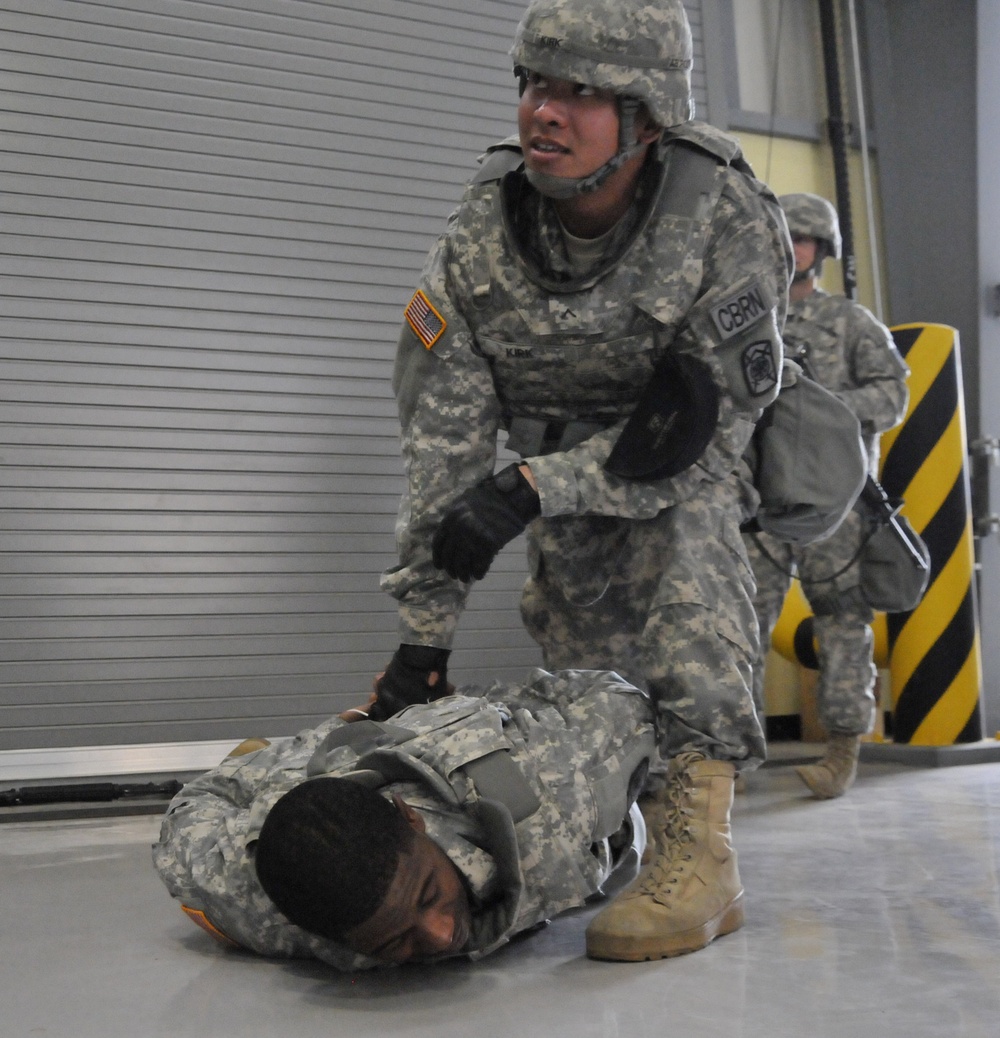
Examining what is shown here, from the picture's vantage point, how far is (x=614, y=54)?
1.83m

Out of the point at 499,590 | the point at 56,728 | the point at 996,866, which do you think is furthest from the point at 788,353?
the point at 56,728

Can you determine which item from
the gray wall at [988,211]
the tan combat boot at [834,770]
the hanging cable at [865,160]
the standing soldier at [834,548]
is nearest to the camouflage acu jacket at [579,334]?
the standing soldier at [834,548]

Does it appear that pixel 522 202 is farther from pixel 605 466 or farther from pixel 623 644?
pixel 623 644

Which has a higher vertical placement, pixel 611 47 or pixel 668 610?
pixel 611 47

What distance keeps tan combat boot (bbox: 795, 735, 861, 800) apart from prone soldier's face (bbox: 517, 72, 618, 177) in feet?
6.21

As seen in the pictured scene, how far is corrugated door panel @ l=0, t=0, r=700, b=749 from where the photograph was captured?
3.72m

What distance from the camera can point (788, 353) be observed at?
300 cm

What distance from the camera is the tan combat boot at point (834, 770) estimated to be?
3.13m

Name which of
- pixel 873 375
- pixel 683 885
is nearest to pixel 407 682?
pixel 683 885

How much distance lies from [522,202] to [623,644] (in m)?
0.81

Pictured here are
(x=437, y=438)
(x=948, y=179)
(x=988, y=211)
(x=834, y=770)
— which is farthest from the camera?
(x=948, y=179)

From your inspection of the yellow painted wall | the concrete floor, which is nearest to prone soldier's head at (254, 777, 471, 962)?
the concrete floor

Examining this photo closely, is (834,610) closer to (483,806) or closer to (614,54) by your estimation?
(614,54)

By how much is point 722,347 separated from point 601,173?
338mm
